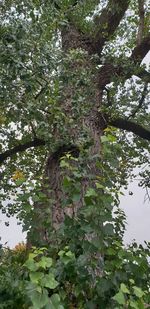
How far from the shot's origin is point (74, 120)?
7344mm

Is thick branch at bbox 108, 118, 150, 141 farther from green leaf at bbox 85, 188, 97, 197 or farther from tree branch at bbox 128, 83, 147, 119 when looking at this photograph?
green leaf at bbox 85, 188, 97, 197

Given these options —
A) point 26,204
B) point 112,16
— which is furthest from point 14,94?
point 112,16

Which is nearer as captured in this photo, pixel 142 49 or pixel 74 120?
pixel 74 120

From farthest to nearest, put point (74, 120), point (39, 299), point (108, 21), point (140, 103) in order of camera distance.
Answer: point (140, 103), point (108, 21), point (74, 120), point (39, 299)

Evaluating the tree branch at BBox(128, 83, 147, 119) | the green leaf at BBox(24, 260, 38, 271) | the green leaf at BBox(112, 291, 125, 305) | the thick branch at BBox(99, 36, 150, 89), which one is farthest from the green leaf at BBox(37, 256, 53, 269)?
the tree branch at BBox(128, 83, 147, 119)

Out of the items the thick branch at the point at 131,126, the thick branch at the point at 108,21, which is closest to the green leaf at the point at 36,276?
the thick branch at the point at 131,126

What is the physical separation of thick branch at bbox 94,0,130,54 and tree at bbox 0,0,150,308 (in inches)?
0.9

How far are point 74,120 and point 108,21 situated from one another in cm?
431

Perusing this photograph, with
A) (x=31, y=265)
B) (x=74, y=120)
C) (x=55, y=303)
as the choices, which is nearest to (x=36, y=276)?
(x=31, y=265)

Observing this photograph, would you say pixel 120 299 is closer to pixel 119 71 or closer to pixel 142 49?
pixel 119 71

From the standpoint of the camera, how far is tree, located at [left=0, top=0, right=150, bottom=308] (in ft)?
10.7

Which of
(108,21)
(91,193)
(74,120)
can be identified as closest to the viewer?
(91,193)

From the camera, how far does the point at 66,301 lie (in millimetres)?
3232

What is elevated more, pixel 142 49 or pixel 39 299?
pixel 142 49
